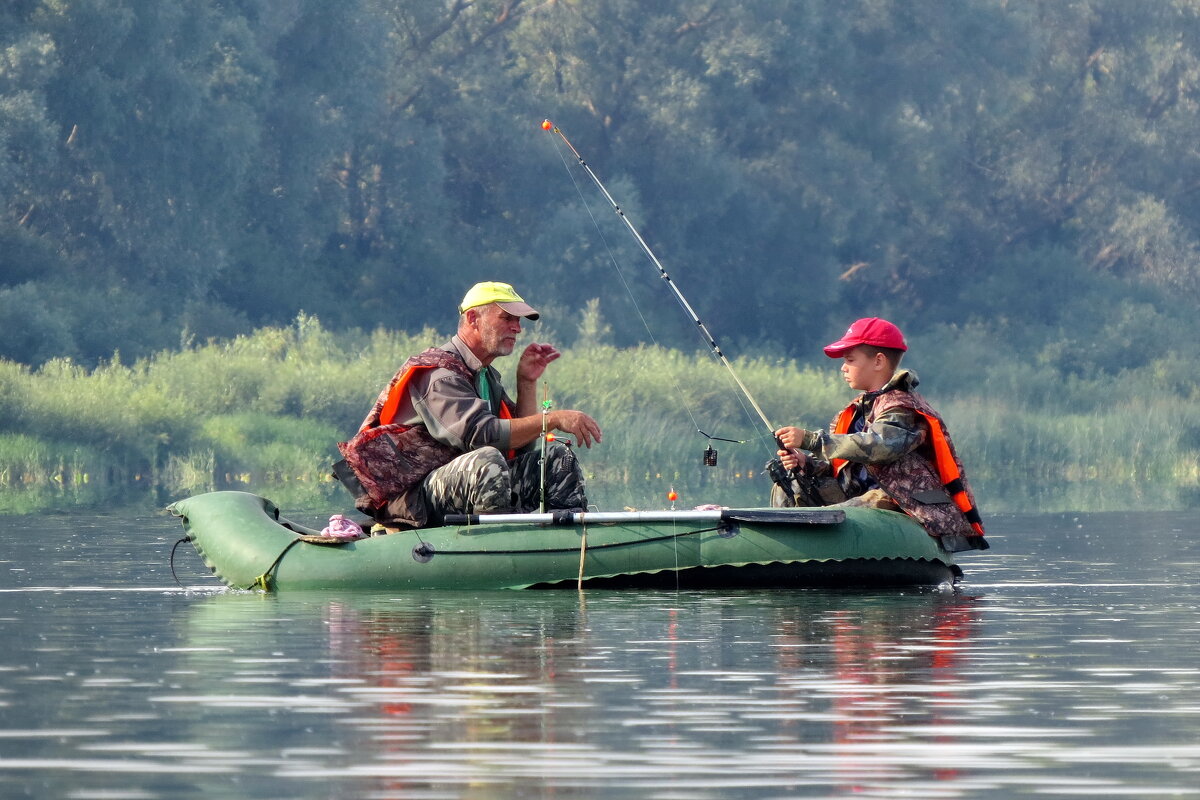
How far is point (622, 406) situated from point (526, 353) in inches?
644

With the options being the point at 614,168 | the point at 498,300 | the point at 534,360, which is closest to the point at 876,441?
the point at 534,360

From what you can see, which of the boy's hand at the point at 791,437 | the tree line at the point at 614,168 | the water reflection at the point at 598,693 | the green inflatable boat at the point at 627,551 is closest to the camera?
the water reflection at the point at 598,693

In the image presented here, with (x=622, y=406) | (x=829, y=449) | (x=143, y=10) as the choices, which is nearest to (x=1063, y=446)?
(x=622, y=406)

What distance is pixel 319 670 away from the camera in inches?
354

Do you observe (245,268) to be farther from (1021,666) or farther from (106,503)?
(1021,666)

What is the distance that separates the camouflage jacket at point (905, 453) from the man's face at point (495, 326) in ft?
4.64

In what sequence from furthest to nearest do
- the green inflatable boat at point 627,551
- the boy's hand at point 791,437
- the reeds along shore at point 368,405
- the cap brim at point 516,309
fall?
the reeds along shore at point 368,405
the cap brim at point 516,309
the green inflatable boat at point 627,551
the boy's hand at point 791,437

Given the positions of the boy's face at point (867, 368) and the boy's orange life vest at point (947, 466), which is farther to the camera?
the boy's face at point (867, 368)

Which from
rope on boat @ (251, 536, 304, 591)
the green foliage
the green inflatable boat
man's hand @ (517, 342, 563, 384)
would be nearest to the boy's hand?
the green inflatable boat

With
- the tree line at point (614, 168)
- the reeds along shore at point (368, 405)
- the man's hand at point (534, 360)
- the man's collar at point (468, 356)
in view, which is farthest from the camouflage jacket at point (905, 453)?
the tree line at point (614, 168)

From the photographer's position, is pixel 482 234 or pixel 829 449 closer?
pixel 829 449

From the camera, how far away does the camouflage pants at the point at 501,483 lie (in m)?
12.1

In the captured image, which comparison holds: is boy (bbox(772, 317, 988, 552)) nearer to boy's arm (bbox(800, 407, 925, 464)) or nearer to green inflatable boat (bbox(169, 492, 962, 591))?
boy's arm (bbox(800, 407, 925, 464))

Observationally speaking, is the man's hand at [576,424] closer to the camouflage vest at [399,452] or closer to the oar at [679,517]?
the oar at [679,517]
